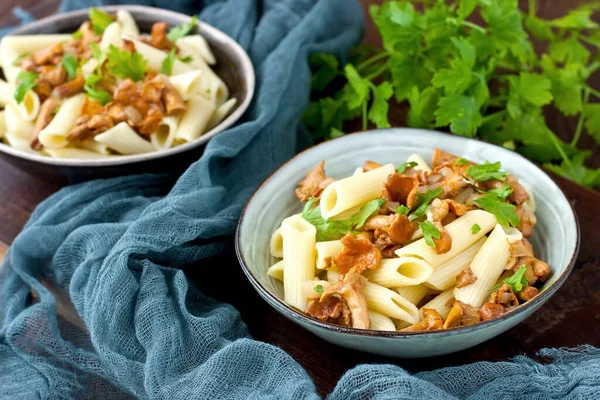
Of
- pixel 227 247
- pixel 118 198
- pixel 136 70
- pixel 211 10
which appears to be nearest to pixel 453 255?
pixel 227 247

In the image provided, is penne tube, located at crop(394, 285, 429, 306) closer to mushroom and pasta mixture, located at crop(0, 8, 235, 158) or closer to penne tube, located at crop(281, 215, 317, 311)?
penne tube, located at crop(281, 215, 317, 311)

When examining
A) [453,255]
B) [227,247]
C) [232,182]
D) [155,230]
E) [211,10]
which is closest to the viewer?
[453,255]

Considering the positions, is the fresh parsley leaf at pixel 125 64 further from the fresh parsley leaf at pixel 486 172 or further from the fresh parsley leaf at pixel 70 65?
the fresh parsley leaf at pixel 486 172

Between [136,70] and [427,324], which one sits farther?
[136,70]

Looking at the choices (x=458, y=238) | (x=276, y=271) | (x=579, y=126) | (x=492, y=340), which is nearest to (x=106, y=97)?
(x=276, y=271)

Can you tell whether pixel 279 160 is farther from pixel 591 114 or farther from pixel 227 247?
pixel 591 114

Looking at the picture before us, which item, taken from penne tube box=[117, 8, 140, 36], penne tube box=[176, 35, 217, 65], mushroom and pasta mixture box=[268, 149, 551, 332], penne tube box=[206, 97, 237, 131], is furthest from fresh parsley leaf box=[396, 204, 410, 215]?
penne tube box=[117, 8, 140, 36]
